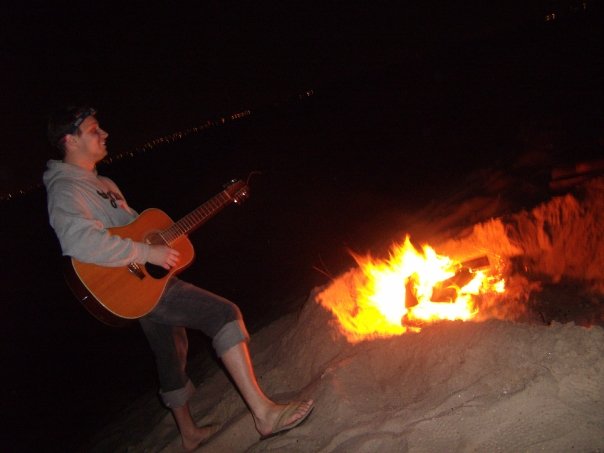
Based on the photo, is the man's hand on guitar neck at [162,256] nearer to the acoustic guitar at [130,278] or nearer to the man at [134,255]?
the man at [134,255]

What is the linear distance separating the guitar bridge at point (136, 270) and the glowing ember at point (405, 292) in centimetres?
196

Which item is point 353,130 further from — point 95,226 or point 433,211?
point 95,226

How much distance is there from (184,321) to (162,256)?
522 millimetres

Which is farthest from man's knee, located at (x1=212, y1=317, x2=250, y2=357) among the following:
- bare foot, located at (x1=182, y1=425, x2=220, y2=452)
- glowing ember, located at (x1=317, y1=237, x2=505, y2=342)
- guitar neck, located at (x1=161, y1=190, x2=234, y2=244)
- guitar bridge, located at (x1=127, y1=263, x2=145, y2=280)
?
glowing ember, located at (x1=317, y1=237, x2=505, y2=342)

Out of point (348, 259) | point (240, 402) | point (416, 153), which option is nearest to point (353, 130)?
point (416, 153)

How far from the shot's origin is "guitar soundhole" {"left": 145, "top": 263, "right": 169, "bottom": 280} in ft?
10.1

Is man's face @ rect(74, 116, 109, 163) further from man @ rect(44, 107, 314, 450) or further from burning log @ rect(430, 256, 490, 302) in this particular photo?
burning log @ rect(430, 256, 490, 302)

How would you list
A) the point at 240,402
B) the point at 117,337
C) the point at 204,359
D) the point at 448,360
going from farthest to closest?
the point at 117,337
the point at 204,359
the point at 240,402
the point at 448,360

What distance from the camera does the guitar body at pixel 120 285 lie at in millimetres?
2801

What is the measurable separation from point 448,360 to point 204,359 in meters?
4.21

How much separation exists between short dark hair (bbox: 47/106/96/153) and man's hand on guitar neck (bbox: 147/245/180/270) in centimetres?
94

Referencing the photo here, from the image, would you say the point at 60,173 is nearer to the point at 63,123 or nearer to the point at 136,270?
the point at 63,123

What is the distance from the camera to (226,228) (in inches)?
654

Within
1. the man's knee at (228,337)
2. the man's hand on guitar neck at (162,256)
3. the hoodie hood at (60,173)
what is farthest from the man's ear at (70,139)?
the man's knee at (228,337)
